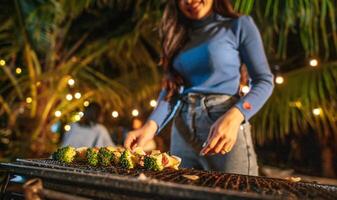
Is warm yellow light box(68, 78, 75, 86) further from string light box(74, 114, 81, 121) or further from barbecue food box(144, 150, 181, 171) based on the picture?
barbecue food box(144, 150, 181, 171)

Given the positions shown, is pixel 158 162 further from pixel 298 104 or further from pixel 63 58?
pixel 63 58

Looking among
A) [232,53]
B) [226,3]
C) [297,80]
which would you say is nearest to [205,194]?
[232,53]

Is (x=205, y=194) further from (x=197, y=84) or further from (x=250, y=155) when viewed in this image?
(x=197, y=84)

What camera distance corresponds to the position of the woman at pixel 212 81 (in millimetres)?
1607

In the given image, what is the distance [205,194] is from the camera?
728 mm

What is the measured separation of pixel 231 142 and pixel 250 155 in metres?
0.24

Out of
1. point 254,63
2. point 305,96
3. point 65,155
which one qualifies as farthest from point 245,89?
point 305,96

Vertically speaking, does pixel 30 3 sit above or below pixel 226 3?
above

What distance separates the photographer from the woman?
1607mm

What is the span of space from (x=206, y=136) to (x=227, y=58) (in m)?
0.34

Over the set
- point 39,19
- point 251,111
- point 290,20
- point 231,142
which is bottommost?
point 231,142

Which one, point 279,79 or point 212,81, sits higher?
point 279,79

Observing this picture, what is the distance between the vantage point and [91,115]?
381 cm

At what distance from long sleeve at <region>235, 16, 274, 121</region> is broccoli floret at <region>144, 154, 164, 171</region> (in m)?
0.44
